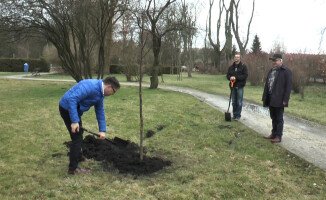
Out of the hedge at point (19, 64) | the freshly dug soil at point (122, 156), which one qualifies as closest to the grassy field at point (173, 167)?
the freshly dug soil at point (122, 156)

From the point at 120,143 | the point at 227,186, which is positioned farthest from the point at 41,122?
the point at 227,186

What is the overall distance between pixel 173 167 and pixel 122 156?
0.96 m

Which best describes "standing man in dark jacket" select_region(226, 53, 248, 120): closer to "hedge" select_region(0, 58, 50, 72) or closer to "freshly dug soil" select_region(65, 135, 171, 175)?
"freshly dug soil" select_region(65, 135, 171, 175)

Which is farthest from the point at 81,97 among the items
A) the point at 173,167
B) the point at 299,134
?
the point at 299,134

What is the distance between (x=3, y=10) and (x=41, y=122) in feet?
22.3

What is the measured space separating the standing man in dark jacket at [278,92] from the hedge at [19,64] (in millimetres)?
32435

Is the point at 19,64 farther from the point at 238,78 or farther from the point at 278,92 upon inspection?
the point at 278,92

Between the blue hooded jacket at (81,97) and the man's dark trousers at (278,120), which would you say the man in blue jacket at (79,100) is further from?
the man's dark trousers at (278,120)

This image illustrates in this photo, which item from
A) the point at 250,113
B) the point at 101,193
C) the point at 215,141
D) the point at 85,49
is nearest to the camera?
the point at 101,193

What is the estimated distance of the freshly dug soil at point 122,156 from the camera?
427 centimetres

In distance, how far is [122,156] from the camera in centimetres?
473

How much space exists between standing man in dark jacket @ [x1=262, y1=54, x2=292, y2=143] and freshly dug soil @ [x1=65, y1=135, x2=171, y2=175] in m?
2.67

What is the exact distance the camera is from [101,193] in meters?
3.47

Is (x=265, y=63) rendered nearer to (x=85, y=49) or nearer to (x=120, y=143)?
(x=85, y=49)
